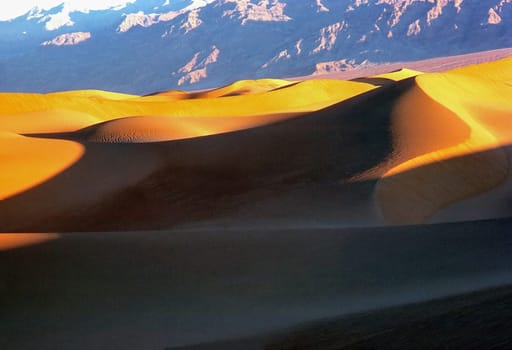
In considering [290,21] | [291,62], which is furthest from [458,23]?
[290,21]

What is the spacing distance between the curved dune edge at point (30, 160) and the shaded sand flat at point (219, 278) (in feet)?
19.2

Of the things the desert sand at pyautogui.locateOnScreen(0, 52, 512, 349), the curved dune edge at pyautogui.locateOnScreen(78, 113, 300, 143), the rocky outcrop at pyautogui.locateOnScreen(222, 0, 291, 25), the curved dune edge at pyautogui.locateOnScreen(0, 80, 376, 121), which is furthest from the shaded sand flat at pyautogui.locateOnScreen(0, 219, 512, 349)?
the rocky outcrop at pyautogui.locateOnScreen(222, 0, 291, 25)

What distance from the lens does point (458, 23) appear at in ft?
416

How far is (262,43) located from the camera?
489 feet

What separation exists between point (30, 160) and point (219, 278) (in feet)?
27.2

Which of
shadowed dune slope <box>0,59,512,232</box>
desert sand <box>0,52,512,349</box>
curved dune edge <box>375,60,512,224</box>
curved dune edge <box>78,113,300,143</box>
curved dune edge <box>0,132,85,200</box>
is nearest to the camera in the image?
desert sand <box>0,52,512,349</box>

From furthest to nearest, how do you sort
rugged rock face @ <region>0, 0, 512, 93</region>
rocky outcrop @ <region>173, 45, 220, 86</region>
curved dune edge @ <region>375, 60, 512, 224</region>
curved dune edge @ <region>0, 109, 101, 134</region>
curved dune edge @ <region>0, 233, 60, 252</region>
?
rocky outcrop @ <region>173, 45, 220, 86</region> < rugged rock face @ <region>0, 0, 512, 93</region> < curved dune edge @ <region>0, 109, 101, 134</region> < curved dune edge @ <region>375, 60, 512, 224</region> < curved dune edge @ <region>0, 233, 60, 252</region>

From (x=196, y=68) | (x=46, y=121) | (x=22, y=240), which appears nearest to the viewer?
(x=22, y=240)

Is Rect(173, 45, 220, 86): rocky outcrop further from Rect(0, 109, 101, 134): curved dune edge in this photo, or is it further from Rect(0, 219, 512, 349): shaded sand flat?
Rect(0, 219, 512, 349): shaded sand flat

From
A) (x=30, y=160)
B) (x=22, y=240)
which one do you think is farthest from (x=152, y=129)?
(x=22, y=240)

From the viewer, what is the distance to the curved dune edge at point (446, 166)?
10.5 m

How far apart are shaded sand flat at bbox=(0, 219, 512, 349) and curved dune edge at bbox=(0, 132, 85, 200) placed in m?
5.86

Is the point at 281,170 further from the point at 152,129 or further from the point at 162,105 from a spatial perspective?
the point at 162,105

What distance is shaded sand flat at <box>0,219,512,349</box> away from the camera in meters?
4.95
